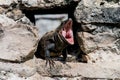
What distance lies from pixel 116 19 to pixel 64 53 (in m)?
0.41

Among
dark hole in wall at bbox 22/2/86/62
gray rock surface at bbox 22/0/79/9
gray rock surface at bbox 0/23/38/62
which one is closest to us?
gray rock surface at bbox 0/23/38/62

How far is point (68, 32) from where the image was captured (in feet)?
11.1

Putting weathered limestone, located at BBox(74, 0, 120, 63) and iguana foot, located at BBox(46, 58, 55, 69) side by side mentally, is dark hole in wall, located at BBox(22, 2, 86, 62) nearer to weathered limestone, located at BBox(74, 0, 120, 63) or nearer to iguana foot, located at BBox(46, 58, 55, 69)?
weathered limestone, located at BBox(74, 0, 120, 63)

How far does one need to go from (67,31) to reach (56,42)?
0.56 ft

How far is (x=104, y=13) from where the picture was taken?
3344 mm

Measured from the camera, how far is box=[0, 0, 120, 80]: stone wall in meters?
3.23

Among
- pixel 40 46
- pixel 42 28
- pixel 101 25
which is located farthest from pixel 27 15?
pixel 42 28

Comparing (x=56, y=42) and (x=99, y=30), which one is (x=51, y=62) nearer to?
(x=56, y=42)

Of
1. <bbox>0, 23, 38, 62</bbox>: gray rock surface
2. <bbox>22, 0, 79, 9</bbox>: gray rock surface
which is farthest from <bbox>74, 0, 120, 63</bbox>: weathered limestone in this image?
<bbox>0, 23, 38, 62</bbox>: gray rock surface

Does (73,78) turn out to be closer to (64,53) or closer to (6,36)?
(64,53)

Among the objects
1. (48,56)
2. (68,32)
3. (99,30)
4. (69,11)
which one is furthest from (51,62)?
(69,11)

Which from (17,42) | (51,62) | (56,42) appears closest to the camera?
(17,42)

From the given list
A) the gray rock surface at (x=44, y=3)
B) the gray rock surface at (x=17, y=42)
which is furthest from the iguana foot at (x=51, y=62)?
the gray rock surface at (x=44, y=3)

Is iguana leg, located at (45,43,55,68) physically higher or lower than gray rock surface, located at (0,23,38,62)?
lower
